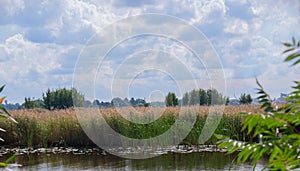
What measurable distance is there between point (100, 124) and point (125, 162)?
3353 millimetres

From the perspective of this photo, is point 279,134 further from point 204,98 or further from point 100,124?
point 204,98

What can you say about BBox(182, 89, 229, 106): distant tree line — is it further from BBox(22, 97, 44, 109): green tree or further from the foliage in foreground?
the foliage in foreground

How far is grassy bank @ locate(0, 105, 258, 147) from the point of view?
13086 millimetres

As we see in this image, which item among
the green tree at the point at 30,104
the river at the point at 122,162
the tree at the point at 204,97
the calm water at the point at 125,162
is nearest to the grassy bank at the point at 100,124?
the tree at the point at 204,97

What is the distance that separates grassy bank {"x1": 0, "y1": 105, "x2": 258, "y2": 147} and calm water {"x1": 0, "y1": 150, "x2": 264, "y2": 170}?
5.22 feet

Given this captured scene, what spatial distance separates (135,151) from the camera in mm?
11977

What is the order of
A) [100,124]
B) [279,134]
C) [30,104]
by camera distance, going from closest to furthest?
[279,134]
[100,124]
[30,104]

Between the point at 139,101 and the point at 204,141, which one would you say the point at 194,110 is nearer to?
the point at 204,141

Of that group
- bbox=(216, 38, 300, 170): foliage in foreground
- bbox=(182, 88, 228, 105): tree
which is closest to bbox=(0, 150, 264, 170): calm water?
bbox=(182, 88, 228, 105): tree

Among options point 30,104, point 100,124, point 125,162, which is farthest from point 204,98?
point 30,104

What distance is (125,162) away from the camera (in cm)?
1039

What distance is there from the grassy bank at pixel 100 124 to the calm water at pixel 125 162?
159 centimetres

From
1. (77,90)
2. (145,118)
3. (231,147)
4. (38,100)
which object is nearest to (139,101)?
(77,90)

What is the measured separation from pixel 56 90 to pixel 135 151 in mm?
13019
